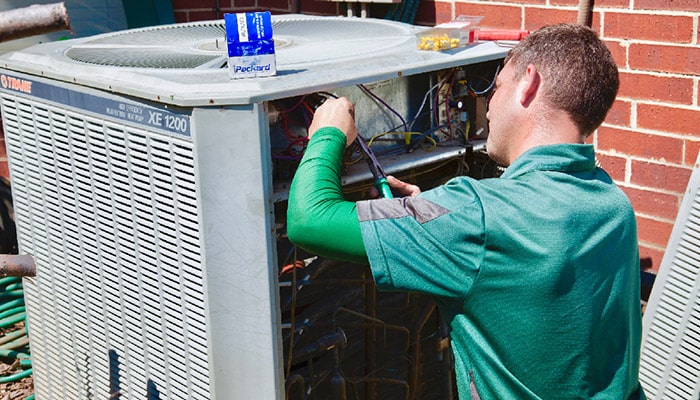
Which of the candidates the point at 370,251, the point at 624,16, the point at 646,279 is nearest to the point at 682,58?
the point at 624,16

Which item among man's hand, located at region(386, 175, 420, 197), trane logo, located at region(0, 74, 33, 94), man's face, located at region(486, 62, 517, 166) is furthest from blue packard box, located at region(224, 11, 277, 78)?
trane logo, located at region(0, 74, 33, 94)

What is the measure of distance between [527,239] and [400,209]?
9.5 inches

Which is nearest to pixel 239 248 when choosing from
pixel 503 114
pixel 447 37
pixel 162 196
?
pixel 162 196

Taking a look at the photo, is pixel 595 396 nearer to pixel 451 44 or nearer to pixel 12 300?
pixel 451 44

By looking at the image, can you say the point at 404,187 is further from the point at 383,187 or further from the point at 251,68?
the point at 251,68

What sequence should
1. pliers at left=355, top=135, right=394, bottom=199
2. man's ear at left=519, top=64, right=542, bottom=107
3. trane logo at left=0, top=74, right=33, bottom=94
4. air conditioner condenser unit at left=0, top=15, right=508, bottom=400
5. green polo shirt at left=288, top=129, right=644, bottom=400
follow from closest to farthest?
green polo shirt at left=288, top=129, right=644, bottom=400
man's ear at left=519, top=64, right=542, bottom=107
air conditioner condenser unit at left=0, top=15, right=508, bottom=400
pliers at left=355, top=135, right=394, bottom=199
trane logo at left=0, top=74, right=33, bottom=94

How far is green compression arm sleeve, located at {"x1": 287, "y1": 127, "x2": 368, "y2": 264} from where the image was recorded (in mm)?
1617

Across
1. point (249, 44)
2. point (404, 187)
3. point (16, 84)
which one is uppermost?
point (249, 44)

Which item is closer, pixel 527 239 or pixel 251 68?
pixel 527 239

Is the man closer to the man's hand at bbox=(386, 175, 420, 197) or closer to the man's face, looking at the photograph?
the man's face

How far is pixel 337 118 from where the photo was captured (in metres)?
1.88

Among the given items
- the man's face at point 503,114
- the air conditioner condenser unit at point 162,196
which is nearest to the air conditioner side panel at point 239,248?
the air conditioner condenser unit at point 162,196

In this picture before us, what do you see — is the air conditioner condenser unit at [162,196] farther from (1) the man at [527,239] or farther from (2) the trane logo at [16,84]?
(1) the man at [527,239]

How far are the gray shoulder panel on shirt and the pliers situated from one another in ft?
0.91
